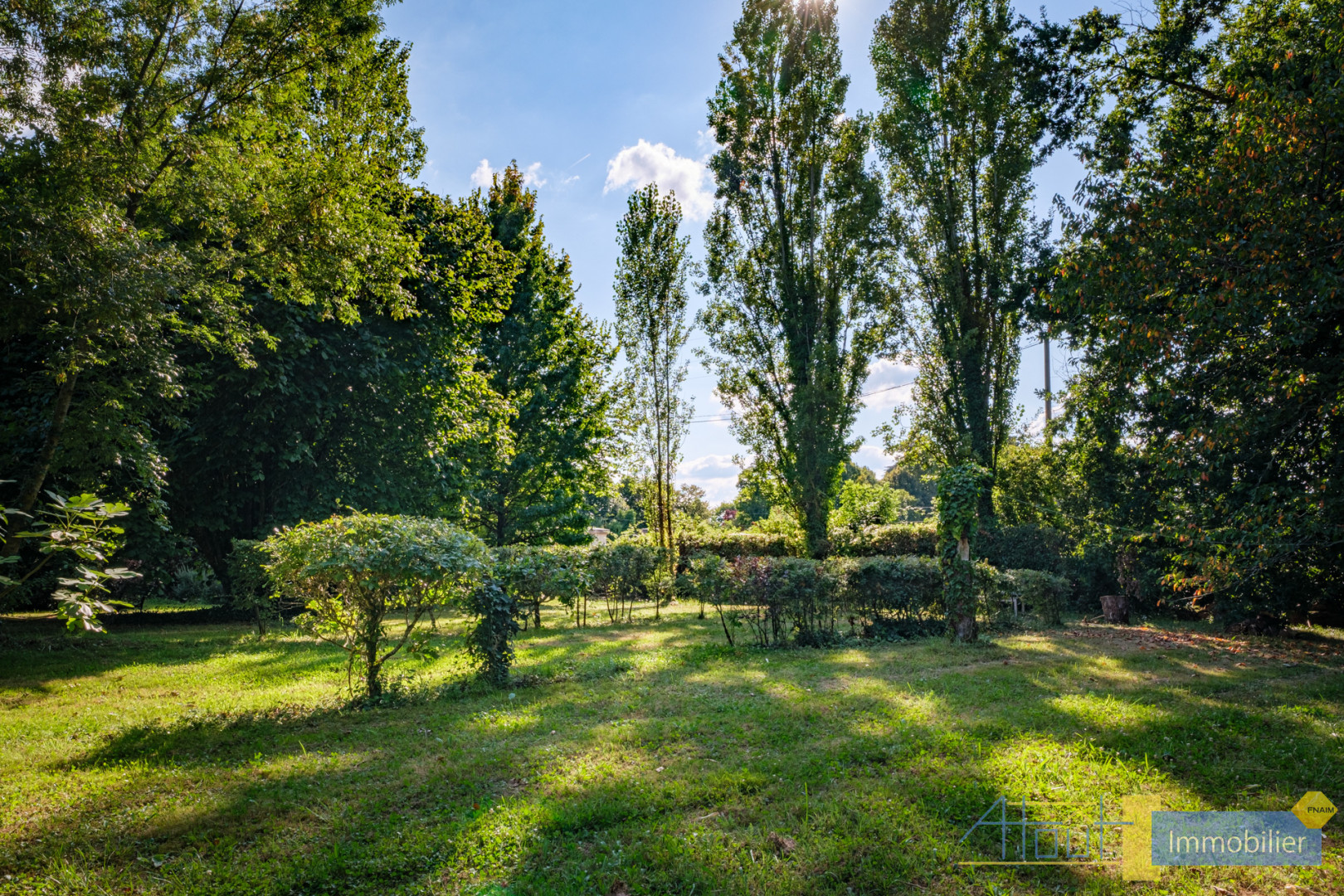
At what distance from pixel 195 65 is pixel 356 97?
3.28 meters

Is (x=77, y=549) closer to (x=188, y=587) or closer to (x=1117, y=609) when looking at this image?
(x=1117, y=609)

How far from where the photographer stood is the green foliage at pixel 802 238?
19.5m

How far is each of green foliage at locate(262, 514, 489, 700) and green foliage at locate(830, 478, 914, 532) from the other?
15772 mm

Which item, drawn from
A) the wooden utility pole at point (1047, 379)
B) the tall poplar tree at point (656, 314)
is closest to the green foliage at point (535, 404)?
the tall poplar tree at point (656, 314)

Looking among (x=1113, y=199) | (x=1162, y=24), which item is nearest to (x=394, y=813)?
(x=1113, y=199)

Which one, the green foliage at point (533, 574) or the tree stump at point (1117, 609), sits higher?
the green foliage at point (533, 574)

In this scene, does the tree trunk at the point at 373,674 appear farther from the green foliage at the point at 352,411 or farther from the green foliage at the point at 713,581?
the green foliage at the point at 352,411

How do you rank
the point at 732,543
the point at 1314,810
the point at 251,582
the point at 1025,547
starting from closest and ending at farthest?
1. the point at 1314,810
2. the point at 251,582
3. the point at 1025,547
4. the point at 732,543

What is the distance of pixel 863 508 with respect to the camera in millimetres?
27172

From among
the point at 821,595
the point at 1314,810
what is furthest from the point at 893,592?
the point at 1314,810

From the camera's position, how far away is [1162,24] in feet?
37.3

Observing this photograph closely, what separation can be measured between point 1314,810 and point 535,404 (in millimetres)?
18421

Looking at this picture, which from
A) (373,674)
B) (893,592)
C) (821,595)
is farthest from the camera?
(893,592)

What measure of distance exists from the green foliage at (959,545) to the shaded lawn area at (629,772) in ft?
7.45
